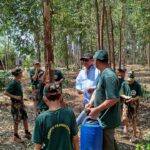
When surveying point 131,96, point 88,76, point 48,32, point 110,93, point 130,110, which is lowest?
point 130,110

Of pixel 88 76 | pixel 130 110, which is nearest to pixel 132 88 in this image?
pixel 130 110

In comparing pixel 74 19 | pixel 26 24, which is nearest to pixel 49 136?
pixel 26 24

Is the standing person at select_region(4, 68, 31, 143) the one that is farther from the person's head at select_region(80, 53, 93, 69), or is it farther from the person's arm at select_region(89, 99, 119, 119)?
the person's arm at select_region(89, 99, 119, 119)

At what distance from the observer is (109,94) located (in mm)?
5391

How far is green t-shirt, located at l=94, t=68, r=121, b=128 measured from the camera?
5.41 metres

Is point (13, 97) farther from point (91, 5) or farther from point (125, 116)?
point (91, 5)

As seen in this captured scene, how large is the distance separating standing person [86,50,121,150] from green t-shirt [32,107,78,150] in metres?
1.25

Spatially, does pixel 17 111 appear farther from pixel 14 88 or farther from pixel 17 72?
pixel 17 72

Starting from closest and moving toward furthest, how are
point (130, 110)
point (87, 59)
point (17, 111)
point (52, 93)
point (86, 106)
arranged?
point (52, 93) < point (86, 106) < point (87, 59) < point (17, 111) < point (130, 110)

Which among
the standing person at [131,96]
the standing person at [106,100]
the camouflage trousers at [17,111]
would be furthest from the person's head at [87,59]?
the camouflage trousers at [17,111]

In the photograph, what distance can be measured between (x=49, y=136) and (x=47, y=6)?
15.2 feet

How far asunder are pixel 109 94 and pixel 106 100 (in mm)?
104

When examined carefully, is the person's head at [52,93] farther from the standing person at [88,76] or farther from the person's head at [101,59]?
the standing person at [88,76]

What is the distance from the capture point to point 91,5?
26.4 metres
